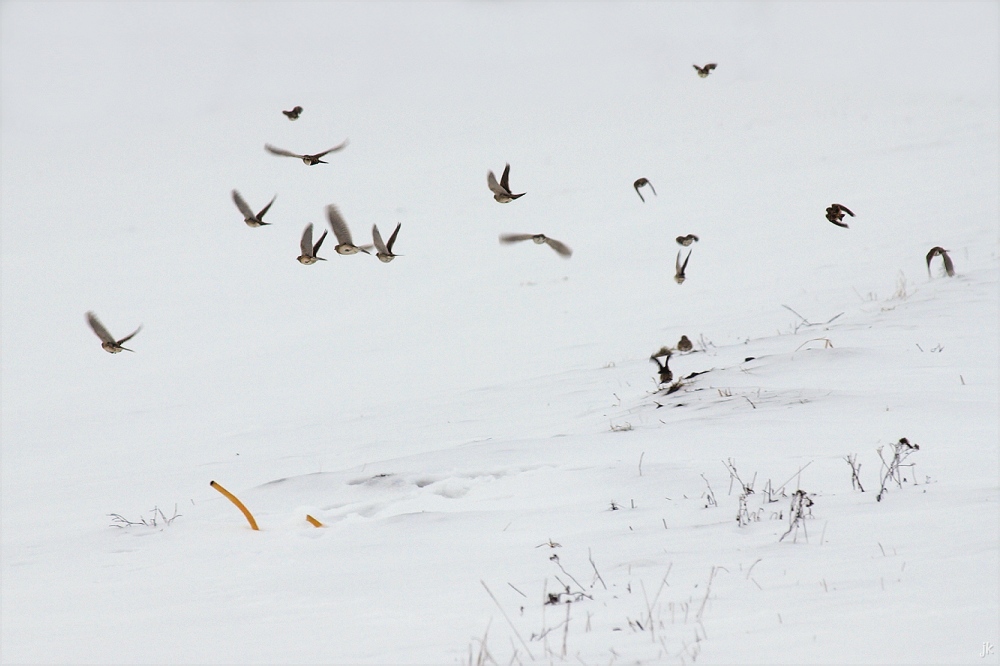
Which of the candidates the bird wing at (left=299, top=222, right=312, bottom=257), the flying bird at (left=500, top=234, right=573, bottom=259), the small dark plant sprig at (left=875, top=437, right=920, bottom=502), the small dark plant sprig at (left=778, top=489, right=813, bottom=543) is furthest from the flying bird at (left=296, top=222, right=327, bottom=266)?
the small dark plant sprig at (left=875, top=437, right=920, bottom=502)

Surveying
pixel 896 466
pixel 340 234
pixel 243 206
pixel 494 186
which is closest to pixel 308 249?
pixel 340 234

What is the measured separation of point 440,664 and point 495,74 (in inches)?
2102

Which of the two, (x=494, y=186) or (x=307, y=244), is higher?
(x=494, y=186)

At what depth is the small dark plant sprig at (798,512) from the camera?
114 inches

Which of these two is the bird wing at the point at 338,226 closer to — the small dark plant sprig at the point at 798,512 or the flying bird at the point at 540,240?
the flying bird at the point at 540,240

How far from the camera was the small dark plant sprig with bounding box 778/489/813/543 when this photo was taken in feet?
9.48

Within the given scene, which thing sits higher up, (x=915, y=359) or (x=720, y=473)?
(x=915, y=359)

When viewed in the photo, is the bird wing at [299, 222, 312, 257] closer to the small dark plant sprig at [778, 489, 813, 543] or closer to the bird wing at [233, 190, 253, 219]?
the bird wing at [233, 190, 253, 219]

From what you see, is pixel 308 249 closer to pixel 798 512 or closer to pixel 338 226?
pixel 338 226

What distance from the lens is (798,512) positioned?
9.68 ft

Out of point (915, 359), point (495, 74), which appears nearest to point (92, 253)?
point (915, 359)

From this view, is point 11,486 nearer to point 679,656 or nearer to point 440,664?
point 440,664

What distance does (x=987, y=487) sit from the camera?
3.12 m

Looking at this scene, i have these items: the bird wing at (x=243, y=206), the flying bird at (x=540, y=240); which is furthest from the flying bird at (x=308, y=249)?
the flying bird at (x=540, y=240)
